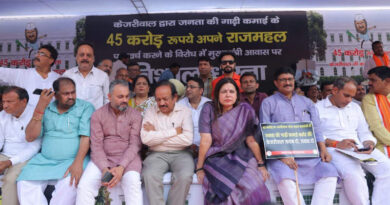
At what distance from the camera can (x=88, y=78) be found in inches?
155

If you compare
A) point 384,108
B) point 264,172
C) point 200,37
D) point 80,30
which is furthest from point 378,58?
point 80,30

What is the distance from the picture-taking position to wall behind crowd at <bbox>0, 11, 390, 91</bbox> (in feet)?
A: 22.1

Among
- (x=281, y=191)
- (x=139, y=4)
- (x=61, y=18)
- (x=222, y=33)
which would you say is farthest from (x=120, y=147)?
(x=61, y=18)

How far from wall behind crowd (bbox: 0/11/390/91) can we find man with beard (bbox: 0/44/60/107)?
2.90 meters

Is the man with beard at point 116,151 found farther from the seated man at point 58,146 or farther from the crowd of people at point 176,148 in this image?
the seated man at point 58,146

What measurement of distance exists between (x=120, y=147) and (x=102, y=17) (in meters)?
4.71

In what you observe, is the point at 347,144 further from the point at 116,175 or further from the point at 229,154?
the point at 116,175

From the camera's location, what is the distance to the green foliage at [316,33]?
673cm

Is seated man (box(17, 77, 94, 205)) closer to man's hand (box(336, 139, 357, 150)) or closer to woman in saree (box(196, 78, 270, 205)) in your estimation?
woman in saree (box(196, 78, 270, 205))

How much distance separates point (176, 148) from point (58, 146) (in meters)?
1.26

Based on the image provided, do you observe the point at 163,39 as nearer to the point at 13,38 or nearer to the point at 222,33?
the point at 222,33

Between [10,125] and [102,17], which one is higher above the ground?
[102,17]

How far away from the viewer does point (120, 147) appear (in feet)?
9.87

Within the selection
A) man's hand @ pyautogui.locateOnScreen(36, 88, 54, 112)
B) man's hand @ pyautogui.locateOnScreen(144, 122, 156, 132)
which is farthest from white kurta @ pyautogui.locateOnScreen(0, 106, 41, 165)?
man's hand @ pyautogui.locateOnScreen(144, 122, 156, 132)
